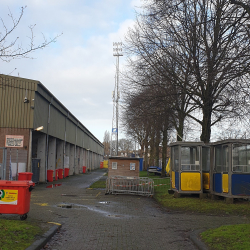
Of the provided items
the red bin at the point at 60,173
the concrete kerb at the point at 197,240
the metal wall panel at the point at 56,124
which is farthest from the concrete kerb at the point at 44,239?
the red bin at the point at 60,173

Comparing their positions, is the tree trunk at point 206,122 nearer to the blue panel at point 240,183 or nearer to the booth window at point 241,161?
the booth window at point 241,161

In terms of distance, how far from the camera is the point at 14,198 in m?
9.80

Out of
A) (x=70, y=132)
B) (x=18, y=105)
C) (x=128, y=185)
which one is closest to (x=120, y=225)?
(x=128, y=185)

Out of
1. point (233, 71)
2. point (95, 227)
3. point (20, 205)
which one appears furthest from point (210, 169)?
point (20, 205)

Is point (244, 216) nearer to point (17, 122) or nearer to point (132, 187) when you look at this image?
point (132, 187)

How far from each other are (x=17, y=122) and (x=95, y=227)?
17082 millimetres

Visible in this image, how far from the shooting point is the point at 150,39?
18234 millimetres

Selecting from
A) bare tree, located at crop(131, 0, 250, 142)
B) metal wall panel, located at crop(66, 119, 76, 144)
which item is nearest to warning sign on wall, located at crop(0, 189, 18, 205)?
bare tree, located at crop(131, 0, 250, 142)

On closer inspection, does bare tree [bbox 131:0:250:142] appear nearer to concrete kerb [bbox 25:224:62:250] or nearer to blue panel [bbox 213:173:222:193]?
blue panel [bbox 213:173:222:193]

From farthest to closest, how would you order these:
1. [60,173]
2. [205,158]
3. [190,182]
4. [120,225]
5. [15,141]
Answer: [60,173] → [15,141] → [205,158] → [190,182] → [120,225]

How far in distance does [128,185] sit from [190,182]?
443 centimetres

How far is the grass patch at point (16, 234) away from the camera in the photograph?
22.2 ft

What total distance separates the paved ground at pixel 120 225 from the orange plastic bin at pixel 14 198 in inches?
32.4

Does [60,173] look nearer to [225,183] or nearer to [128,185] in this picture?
[128,185]
